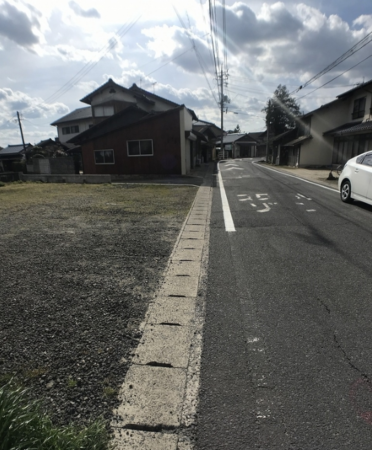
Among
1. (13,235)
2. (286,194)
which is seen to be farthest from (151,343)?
(286,194)

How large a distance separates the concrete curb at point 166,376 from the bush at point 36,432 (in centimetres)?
13

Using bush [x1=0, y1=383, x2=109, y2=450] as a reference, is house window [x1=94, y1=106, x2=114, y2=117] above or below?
above

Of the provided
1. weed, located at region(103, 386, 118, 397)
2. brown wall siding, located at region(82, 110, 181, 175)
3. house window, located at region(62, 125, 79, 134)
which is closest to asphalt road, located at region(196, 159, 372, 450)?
weed, located at region(103, 386, 118, 397)

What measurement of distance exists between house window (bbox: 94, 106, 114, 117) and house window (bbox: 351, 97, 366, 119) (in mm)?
21502

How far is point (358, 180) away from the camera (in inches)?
287

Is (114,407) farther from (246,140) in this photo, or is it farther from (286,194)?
(246,140)

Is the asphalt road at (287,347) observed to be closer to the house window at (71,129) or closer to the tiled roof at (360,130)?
the tiled roof at (360,130)

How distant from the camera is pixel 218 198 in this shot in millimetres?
9539

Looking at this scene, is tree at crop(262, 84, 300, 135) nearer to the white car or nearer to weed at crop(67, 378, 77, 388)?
the white car

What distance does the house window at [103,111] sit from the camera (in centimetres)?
2724

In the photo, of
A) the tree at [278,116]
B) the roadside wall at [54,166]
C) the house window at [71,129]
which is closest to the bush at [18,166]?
the roadside wall at [54,166]

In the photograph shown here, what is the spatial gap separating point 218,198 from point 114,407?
8.28m

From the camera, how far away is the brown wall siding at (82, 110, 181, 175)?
669 inches

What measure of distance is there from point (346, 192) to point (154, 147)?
12259 mm
